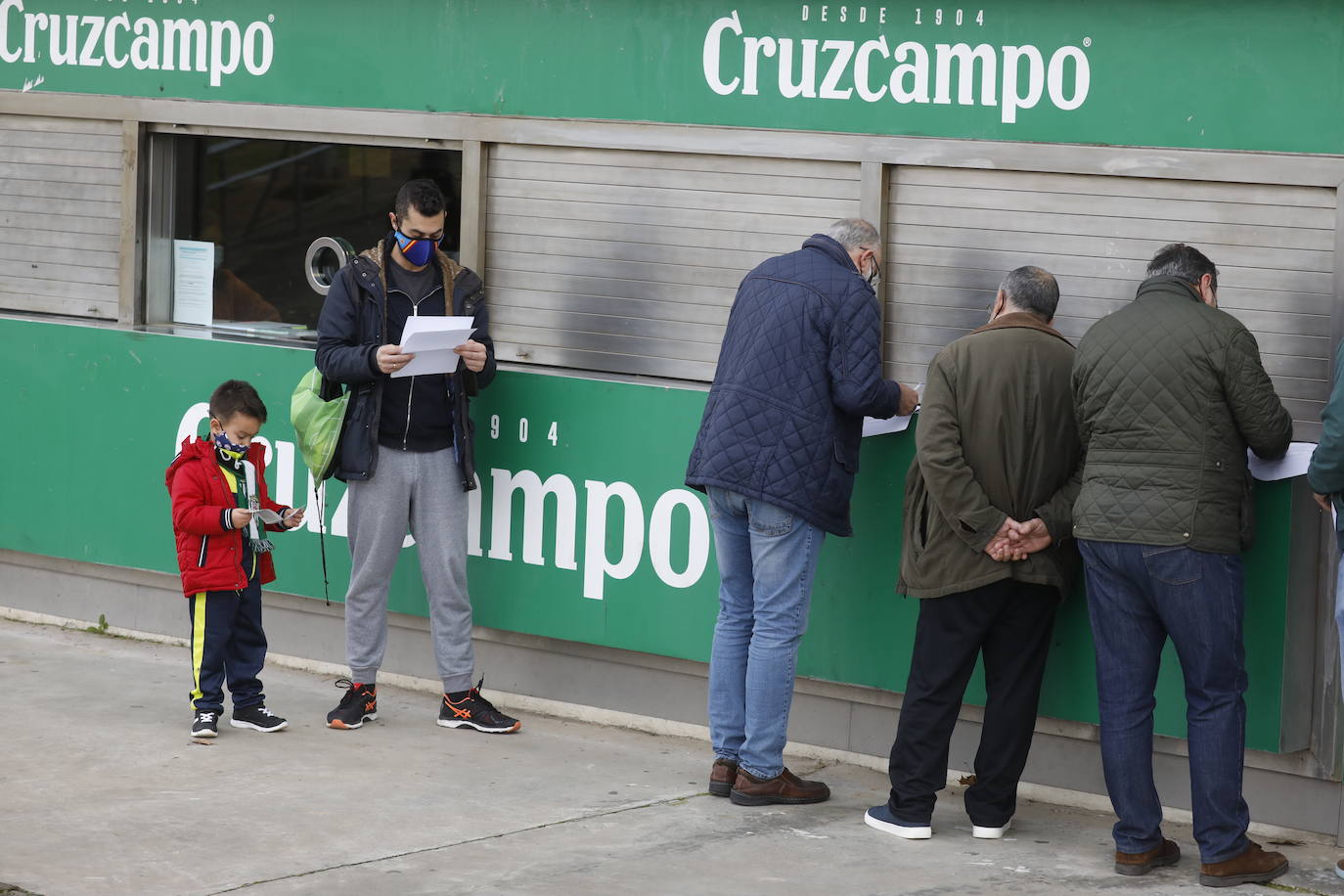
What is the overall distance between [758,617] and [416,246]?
5.90 feet

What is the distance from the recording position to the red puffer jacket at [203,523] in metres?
6.31

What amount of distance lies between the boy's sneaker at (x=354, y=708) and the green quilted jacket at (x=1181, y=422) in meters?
2.82

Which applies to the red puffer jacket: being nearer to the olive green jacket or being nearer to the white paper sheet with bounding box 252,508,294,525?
the white paper sheet with bounding box 252,508,294,525

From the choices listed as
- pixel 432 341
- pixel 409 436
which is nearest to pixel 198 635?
pixel 409 436

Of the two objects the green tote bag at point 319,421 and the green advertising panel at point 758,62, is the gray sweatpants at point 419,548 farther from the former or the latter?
the green advertising panel at point 758,62

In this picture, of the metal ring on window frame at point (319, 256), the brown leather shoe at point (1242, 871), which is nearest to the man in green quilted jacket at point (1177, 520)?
the brown leather shoe at point (1242, 871)

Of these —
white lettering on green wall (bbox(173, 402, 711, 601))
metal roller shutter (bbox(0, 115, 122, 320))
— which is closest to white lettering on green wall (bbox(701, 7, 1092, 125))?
white lettering on green wall (bbox(173, 402, 711, 601))

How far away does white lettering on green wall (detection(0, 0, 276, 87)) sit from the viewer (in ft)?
25.0

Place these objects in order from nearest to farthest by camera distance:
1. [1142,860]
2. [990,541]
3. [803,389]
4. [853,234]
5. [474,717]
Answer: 1. [1142,860]
2. [990,541]
3. [803,389]
4. [853,234]
5. [474,717]

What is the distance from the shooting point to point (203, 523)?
6.28 metres

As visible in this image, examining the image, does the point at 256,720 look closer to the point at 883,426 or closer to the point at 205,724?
the point at 205,724

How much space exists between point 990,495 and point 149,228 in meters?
4.18

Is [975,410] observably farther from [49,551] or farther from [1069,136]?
[49,551]

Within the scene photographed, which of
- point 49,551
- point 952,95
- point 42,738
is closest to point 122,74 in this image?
point 49,551
